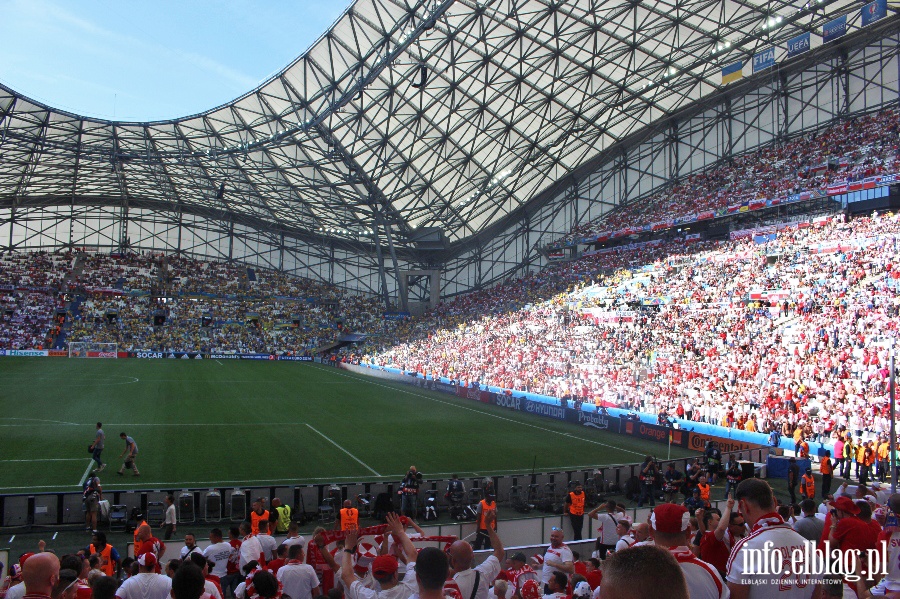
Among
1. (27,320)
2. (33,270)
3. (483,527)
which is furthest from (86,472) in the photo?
(33,270)

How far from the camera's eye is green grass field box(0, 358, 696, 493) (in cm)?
1986

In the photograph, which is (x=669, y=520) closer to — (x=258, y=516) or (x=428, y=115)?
(x=258, y=516)

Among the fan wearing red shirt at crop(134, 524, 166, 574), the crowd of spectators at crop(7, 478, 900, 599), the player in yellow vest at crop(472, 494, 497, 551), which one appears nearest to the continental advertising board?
the player in yellow vest at crop(472, 494, 497, 551)

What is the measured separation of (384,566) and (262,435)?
880 inches

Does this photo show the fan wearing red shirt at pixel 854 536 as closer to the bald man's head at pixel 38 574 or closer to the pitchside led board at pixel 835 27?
the bald man's head at pixel 38 574

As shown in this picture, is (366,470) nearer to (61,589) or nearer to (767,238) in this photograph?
(61,589)

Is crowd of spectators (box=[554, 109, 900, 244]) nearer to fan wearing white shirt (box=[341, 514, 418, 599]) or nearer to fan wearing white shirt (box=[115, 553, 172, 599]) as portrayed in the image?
fan wearing white shirt (box=[341, 514, 418, 599])

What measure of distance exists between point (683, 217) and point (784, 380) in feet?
76.1

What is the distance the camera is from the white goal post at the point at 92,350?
2537 inches

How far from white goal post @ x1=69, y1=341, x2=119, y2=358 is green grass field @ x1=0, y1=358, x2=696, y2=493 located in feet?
70.1

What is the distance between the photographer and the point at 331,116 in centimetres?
4981

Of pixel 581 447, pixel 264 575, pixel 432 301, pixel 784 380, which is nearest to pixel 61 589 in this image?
pixel 264 575

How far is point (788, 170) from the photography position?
44281mm

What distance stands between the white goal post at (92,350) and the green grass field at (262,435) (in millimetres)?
21381
